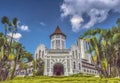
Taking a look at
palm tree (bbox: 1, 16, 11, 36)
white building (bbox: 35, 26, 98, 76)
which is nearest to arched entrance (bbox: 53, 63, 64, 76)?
white building (bbox: 35, 26, 98, 76)

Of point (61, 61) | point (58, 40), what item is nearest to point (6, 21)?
point (61, 61)

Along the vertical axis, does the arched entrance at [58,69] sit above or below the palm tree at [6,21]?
below

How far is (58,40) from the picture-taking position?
68812 millimetres

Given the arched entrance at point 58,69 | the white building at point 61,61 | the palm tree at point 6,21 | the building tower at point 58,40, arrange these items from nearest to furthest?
the palm tree at point 6,21 → the white building at point 61,61 → the arched entrance at point 58,69 → the building tower at point 58,40

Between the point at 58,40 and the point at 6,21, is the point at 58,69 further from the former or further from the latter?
the point at 6,21

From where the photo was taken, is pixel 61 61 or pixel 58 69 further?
pixel 58 69

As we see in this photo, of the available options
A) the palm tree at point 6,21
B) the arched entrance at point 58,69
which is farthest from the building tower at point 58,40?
the palm tree at point 6,21

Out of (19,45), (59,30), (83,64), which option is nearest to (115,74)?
(19,45)

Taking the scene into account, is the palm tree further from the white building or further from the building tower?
the building tower

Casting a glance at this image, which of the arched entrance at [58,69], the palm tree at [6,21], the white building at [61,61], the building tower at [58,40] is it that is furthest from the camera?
the building tower at [58,40]

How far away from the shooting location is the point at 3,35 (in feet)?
119

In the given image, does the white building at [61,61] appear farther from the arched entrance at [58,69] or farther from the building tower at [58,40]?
the building tower at [58,40]

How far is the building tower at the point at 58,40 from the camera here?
67.9m

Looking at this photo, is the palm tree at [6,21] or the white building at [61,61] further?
the white building at [61,61]
